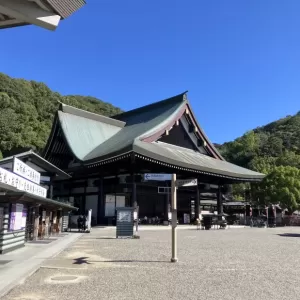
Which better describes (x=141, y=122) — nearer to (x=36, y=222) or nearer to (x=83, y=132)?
(x=83, y=132)

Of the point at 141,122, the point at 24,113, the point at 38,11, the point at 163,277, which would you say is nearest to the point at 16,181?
the point at 163,277

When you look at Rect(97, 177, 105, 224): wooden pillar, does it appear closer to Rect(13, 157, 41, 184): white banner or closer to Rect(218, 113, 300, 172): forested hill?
Rect(13, 157, 41, 184): white banner

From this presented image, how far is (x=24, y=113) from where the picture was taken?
204ft

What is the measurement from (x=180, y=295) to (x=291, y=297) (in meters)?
1.78

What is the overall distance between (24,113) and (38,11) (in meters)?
60.6

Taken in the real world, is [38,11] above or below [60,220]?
above

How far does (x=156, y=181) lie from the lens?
93.9ft

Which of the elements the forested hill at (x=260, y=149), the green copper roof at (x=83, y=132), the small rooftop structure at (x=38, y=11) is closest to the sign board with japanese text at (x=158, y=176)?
the green copper roof at (x=83, y=132)

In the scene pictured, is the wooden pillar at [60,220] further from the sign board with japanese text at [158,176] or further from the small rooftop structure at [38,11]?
the small rooftop structure at [38,11]

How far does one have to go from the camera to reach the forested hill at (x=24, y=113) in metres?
54.9

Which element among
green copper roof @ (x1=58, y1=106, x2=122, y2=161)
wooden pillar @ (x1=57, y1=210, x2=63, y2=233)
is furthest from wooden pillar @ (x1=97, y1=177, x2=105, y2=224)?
wooden pillar @ (x1=57, y1=210, x2=63, y2=233)

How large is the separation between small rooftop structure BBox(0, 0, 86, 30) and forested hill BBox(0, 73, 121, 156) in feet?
161

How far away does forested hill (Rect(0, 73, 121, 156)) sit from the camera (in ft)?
180

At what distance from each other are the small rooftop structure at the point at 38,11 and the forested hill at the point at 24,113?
49.1m
